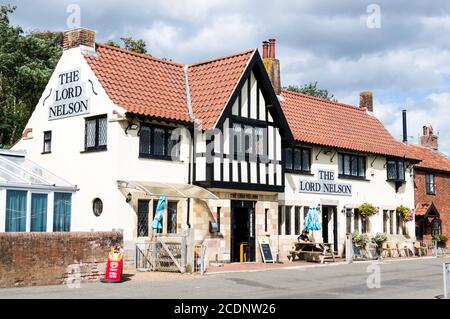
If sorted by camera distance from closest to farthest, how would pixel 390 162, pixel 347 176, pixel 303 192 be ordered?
pixel 303 192 < pixel 347 176 < pixel 390 162

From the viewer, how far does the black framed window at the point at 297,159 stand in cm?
2971

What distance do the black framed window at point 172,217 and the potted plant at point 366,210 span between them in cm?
1229

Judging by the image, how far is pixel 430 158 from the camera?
42188 mm

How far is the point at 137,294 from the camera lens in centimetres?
1600

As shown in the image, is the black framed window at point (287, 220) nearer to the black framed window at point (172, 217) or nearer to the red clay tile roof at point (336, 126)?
the red clay tile roof at point (336, 126)

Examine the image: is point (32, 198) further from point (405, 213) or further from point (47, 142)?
point (405, 213)

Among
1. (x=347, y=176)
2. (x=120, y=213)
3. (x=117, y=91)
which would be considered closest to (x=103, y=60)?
(x=117, y=91)

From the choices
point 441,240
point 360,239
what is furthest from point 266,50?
point 441,240

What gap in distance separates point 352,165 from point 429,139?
14.6 m

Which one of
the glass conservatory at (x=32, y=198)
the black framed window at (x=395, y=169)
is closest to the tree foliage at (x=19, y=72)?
the glass conservatory at (x=32, y=198)

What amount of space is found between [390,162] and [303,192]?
26.0 feet

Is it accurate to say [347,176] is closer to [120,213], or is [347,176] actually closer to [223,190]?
[223,190]

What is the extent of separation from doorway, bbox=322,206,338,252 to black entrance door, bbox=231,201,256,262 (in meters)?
5.50

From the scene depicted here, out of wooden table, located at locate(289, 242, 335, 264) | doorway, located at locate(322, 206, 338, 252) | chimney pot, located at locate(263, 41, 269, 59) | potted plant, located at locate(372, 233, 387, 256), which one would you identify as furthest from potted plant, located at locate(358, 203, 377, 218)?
chimney pot, located at locate(263, 41, 269, 59)
